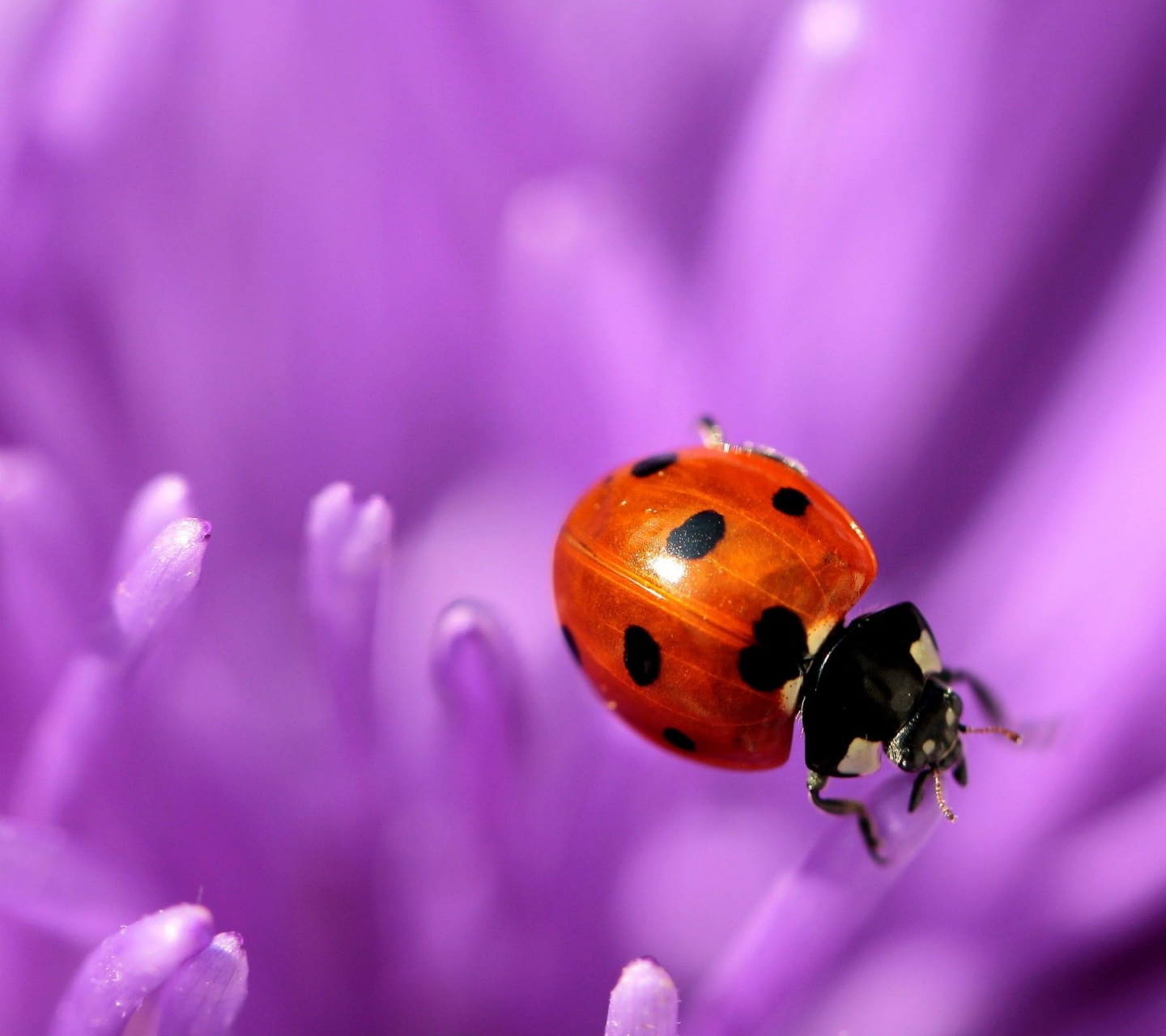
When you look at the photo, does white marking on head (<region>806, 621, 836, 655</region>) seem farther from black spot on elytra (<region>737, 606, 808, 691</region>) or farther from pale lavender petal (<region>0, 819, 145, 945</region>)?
pale lavender petal (<region>0, 819, 145, 945</region>)

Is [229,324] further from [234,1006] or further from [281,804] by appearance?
[234,1006]

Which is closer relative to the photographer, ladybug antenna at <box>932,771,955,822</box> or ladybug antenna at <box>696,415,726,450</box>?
ladybug antenna at <box>932,771,955,822</box>

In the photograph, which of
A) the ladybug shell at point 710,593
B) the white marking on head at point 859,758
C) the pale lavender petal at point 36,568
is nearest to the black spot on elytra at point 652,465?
the ladybug shell at point 710,593

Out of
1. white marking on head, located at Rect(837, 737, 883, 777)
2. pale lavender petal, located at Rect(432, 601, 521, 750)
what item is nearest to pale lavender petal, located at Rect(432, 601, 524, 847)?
pale lavender petal, located at Rect(432, 601, 521, 750)

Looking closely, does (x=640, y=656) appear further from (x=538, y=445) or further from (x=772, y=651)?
(x=538, y=445)

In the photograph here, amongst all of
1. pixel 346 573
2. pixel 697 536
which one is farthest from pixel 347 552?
pixel 697 536

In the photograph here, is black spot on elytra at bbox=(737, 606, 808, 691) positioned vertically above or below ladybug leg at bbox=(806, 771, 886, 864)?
above

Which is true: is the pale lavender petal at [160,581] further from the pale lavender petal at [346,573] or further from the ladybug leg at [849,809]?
the ladybug leg at [849,809]
